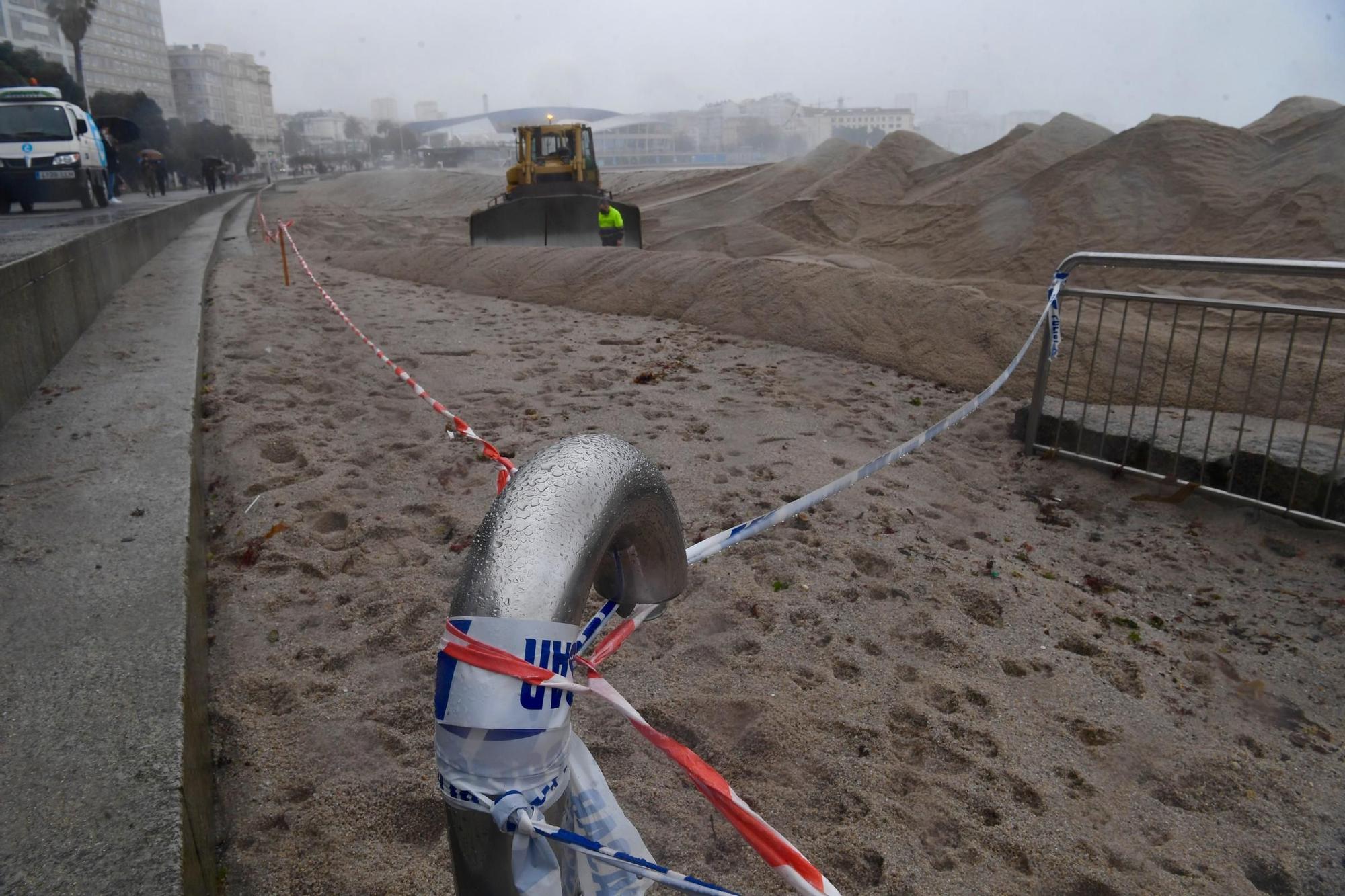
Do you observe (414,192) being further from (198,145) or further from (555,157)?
(555,157)

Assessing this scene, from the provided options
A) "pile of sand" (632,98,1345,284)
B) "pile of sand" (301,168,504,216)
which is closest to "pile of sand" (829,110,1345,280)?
"pile of sand" (632,98,1345,284)

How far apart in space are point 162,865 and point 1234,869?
8.11ft

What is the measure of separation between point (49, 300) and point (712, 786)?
21.1 feet

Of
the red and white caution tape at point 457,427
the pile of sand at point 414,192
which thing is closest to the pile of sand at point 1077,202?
the red and white caution tape at point 457,427

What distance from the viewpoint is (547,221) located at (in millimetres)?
16578

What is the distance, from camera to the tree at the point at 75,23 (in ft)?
136

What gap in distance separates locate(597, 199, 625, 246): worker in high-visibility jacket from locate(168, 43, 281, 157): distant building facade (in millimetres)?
53514

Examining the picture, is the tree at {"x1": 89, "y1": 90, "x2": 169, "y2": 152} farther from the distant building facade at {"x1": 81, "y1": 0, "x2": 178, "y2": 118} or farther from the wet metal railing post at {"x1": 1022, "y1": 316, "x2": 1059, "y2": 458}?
the wet metal railing post at {"x1": 1022, "y1": 316, "x2": 1059, "y2": 458}

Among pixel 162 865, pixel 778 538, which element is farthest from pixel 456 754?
pixel 778 538

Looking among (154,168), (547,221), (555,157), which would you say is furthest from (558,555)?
(154,168)

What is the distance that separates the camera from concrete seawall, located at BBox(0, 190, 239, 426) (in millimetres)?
4668

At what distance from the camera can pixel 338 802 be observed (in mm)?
2301

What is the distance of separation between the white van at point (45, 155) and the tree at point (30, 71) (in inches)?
709

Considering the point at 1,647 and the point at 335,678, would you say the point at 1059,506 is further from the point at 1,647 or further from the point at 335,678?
the point at 1,647
